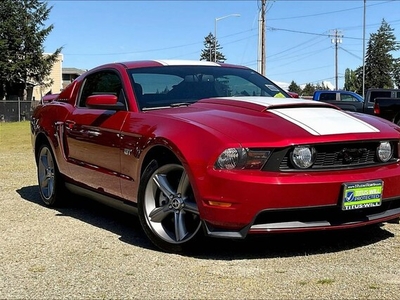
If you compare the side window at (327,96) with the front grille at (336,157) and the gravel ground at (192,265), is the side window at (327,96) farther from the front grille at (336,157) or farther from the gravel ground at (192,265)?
the front grille at (336,157)

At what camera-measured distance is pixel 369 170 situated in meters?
4.07

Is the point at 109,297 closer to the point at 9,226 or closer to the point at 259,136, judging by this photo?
the point at 259,136

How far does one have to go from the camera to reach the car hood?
387 centimetres

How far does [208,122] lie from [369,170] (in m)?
1.20

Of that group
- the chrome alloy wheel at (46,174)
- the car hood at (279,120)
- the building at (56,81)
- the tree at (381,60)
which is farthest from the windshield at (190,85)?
the tree at (381,60)

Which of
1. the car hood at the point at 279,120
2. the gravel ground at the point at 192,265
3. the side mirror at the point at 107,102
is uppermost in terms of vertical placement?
the side mirror at the point at 107,102

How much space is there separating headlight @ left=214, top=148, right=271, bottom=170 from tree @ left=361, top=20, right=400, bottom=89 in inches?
3779

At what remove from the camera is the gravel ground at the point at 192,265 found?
3.36 metres

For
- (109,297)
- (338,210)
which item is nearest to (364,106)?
(338,210)

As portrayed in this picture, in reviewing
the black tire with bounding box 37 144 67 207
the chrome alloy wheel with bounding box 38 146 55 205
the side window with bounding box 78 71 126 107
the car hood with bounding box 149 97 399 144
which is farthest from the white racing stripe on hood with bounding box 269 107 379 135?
the chrome alloy wheel with bounding box 38 146 55 205

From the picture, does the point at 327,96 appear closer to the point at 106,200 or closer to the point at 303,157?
the point at 106,200

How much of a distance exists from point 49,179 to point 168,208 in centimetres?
264

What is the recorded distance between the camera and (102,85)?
5.78 metres

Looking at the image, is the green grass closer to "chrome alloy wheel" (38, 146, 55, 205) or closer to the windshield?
"chrome alloy wheel" (38, 146, 55, 205)
